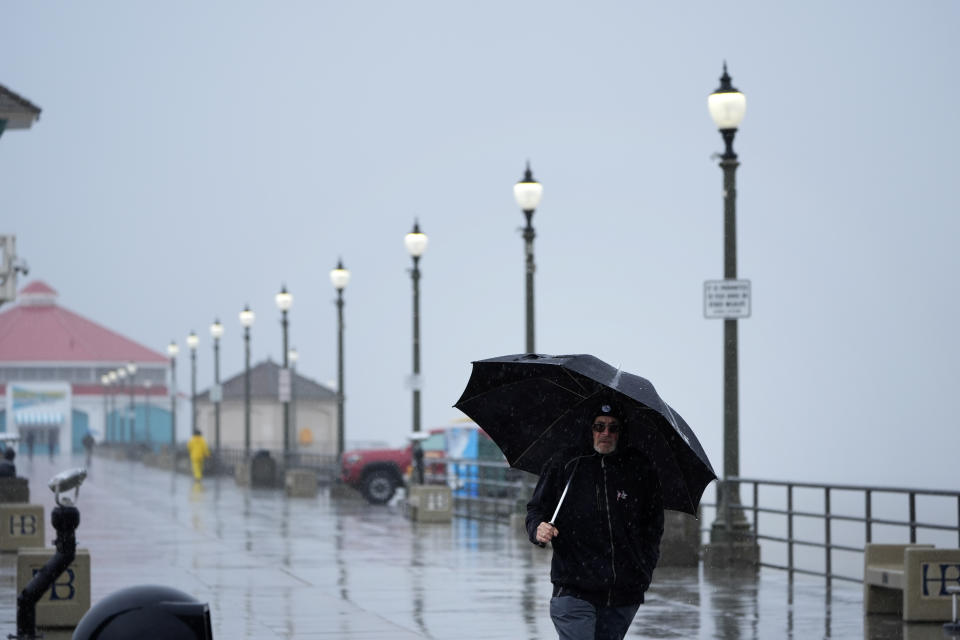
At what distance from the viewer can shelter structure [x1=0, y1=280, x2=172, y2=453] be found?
132m

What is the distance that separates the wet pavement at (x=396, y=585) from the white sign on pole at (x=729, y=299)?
308 cm

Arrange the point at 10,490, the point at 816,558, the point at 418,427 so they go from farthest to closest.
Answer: the point at 816,558
the point at 418,427
the point at 10,490

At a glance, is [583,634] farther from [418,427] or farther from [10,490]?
[418,427]

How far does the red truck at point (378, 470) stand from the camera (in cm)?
3975

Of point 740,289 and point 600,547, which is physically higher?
point 740,289

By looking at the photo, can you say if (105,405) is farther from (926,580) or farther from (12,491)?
(926,580)

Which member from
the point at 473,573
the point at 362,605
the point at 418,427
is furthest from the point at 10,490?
the point at 418,427

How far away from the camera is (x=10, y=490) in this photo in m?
25.5

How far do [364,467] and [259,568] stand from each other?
64.6ft

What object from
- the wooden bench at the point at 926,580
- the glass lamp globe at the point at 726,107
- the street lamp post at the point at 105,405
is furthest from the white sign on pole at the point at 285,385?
the street lamp post at the point at 105,405

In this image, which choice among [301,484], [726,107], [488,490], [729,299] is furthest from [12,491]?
[301,484]

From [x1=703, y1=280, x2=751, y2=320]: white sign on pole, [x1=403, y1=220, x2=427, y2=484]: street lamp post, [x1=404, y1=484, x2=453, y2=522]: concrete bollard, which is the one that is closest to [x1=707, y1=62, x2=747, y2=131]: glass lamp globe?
[x1=703, y1=280, x2=751, y2=320]: white sign on pole

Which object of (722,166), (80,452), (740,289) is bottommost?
(80,452)

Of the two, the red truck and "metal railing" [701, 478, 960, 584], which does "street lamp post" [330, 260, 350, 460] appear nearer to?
the red truck
